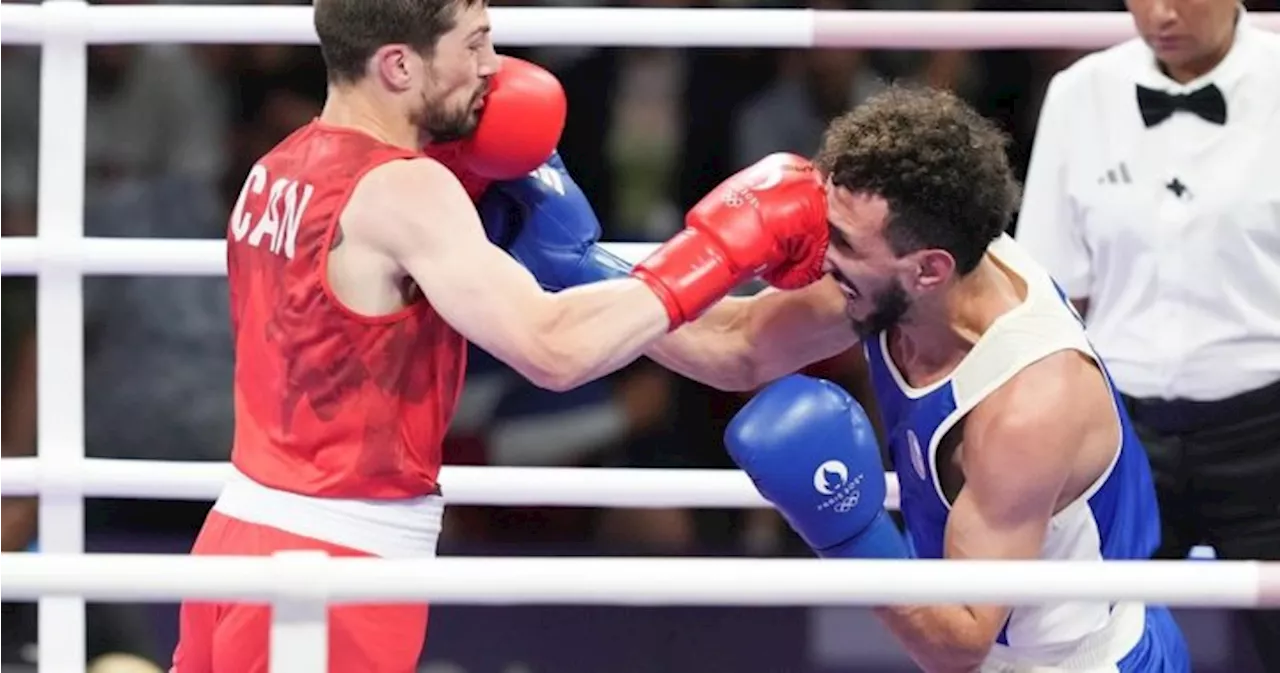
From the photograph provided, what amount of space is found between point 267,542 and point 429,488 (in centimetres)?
18

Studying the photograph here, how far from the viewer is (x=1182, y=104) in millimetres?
3119

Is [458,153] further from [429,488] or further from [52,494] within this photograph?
[52,494]

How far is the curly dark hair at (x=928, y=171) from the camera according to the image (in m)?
2.35

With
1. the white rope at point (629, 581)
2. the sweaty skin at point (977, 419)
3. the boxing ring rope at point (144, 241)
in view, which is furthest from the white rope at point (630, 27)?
the white rope at point (629, 581)

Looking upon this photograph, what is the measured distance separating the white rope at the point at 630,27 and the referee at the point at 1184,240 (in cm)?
29

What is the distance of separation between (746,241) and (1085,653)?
67 centimetres

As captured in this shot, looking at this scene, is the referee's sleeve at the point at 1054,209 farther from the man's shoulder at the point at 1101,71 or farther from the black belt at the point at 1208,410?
the black belt at the point at 1208,410

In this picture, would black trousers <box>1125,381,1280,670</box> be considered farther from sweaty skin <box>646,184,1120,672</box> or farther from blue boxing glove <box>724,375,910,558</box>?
blue boxing glove <box>724,375,910,558</box>

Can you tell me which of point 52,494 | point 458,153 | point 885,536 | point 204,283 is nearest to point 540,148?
point 458,153

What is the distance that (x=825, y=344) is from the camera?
2.62 meters

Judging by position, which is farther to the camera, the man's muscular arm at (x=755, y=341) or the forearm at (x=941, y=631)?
the man's muscular arm at (x=755, y=341)

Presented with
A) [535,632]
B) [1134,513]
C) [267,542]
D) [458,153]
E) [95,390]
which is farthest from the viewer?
[95,390]

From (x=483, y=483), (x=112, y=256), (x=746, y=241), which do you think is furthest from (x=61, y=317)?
(x=746, y=241)

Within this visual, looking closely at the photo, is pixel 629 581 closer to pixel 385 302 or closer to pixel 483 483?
pixel 385 302
